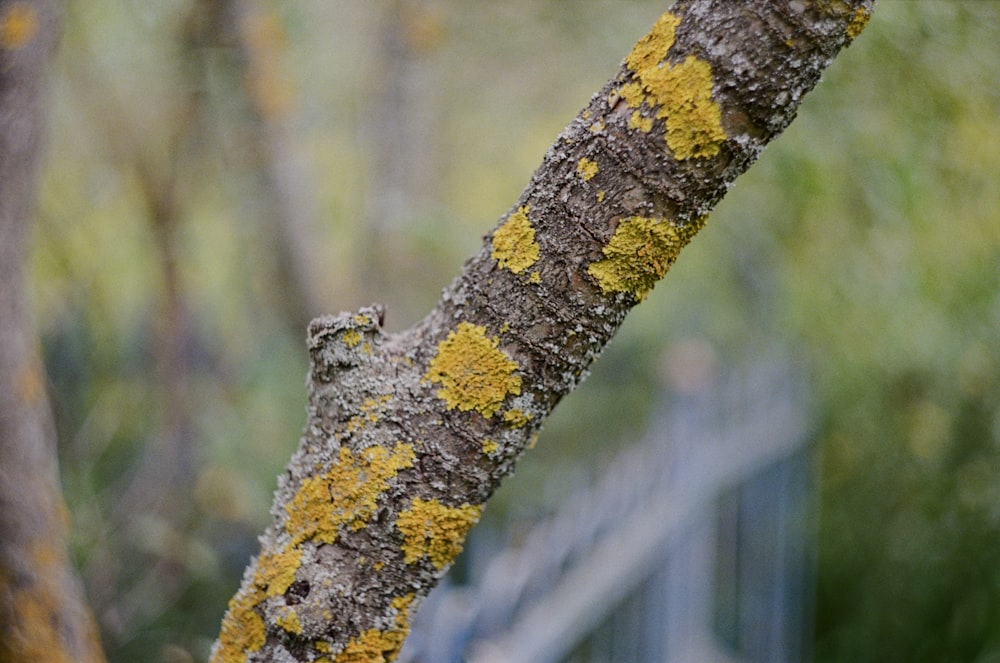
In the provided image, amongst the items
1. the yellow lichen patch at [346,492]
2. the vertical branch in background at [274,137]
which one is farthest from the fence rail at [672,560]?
the vertical branch in background at [274,137]

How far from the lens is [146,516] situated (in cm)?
233

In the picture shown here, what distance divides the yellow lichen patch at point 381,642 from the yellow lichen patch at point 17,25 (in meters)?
0.92

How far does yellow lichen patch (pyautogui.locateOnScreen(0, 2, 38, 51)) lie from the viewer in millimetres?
1092

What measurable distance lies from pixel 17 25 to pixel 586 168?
0.87 meters

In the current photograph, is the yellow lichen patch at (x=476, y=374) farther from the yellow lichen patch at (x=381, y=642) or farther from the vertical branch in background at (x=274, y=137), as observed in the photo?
the vertical branch in background at (x=274, y=137)

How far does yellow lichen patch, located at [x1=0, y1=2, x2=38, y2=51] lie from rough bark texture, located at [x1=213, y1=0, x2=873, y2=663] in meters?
0.67

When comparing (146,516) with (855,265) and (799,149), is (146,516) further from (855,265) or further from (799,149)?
(855,265)

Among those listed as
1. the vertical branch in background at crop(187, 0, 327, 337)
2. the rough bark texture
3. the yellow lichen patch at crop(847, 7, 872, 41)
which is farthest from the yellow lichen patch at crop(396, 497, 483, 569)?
the vertical branch in background at crop(187, 0, 327, 337)

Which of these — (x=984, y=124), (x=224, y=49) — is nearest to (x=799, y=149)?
(x=984, y=124)

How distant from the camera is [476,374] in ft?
2.53

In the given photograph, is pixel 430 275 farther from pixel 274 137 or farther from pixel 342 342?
pixel 342 342

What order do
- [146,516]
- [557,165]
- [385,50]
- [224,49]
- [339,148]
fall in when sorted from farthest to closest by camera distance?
1. [339,148]
2. [385,50]
3. [224,49]
4. [146,516]
5. [557,165]

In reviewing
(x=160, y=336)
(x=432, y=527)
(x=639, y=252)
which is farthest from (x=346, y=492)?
(x=160, y=336)

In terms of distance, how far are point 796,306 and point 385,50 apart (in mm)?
2240
